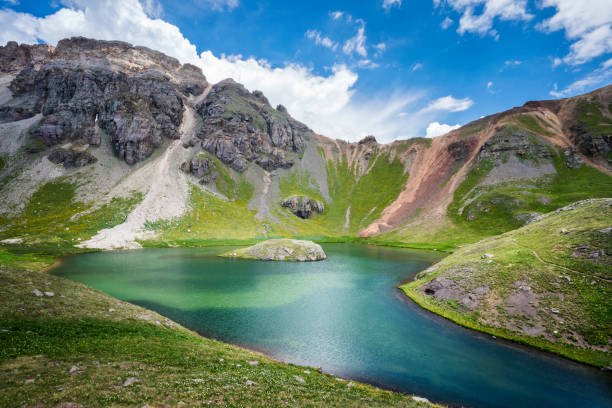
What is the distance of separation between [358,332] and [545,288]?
26035 millimetres

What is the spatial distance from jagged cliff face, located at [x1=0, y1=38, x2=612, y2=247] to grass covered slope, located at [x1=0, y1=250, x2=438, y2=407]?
91953 millimetres

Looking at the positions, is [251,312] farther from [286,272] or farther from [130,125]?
[130,125]

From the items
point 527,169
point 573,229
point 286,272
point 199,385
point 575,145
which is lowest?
point 286,272

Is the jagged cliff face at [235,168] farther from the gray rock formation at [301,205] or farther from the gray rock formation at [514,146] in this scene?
the gray rock formation at [301,205]

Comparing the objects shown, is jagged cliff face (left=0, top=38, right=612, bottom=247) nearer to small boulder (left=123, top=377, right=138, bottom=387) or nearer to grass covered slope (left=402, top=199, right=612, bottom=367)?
grass covered slope (left=402, top=199, right=612, bottom=367)

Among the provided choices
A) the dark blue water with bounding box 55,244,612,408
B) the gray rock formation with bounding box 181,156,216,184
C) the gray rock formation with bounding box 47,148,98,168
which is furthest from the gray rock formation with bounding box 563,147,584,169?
the gray rock formation with bounding box 47,148,98,168

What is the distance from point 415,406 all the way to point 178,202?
14496 centimetres

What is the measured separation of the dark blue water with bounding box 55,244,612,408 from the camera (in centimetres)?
2280

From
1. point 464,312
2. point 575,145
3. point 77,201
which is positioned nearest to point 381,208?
point 575,145

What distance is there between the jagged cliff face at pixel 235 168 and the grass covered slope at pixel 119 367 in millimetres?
91953

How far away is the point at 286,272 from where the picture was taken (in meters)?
65.8

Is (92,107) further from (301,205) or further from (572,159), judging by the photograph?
(572,159)

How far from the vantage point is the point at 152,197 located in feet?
449

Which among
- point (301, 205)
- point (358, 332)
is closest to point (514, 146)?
point (301, 205)
